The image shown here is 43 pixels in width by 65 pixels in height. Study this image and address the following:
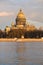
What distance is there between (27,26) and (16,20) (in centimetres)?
674

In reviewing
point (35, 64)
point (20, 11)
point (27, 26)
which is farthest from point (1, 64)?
point (20, 11)

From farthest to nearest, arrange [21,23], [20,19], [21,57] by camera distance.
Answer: [20,19]
[21,23]
[21,57]

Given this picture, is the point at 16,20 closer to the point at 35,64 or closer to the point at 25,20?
the point at 25,20

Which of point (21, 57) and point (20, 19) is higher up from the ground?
point (21, 57)

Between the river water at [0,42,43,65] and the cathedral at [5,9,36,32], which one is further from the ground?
the river water at [0,42,43,65]

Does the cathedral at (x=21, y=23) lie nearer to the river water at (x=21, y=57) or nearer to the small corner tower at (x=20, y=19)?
the small corner tower at (x=20, y=19)

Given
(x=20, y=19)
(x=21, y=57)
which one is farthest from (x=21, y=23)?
(x=21, y=57)

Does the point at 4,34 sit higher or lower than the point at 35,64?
lower

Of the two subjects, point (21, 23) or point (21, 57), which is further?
point (21, 23)

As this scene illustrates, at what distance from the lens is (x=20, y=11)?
156 m

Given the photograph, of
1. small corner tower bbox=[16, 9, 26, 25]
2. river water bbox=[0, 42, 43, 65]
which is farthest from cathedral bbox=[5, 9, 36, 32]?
river water bbox=[0, 42, 43, 65]

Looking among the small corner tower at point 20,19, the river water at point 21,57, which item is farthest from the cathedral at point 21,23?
the river water at point 21,57

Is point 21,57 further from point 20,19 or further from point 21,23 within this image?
point 20,19

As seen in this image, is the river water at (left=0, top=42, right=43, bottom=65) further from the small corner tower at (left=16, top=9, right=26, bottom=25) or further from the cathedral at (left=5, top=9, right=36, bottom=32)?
the small corner tower at (left=16, top=9, right=26, bottom=25)
